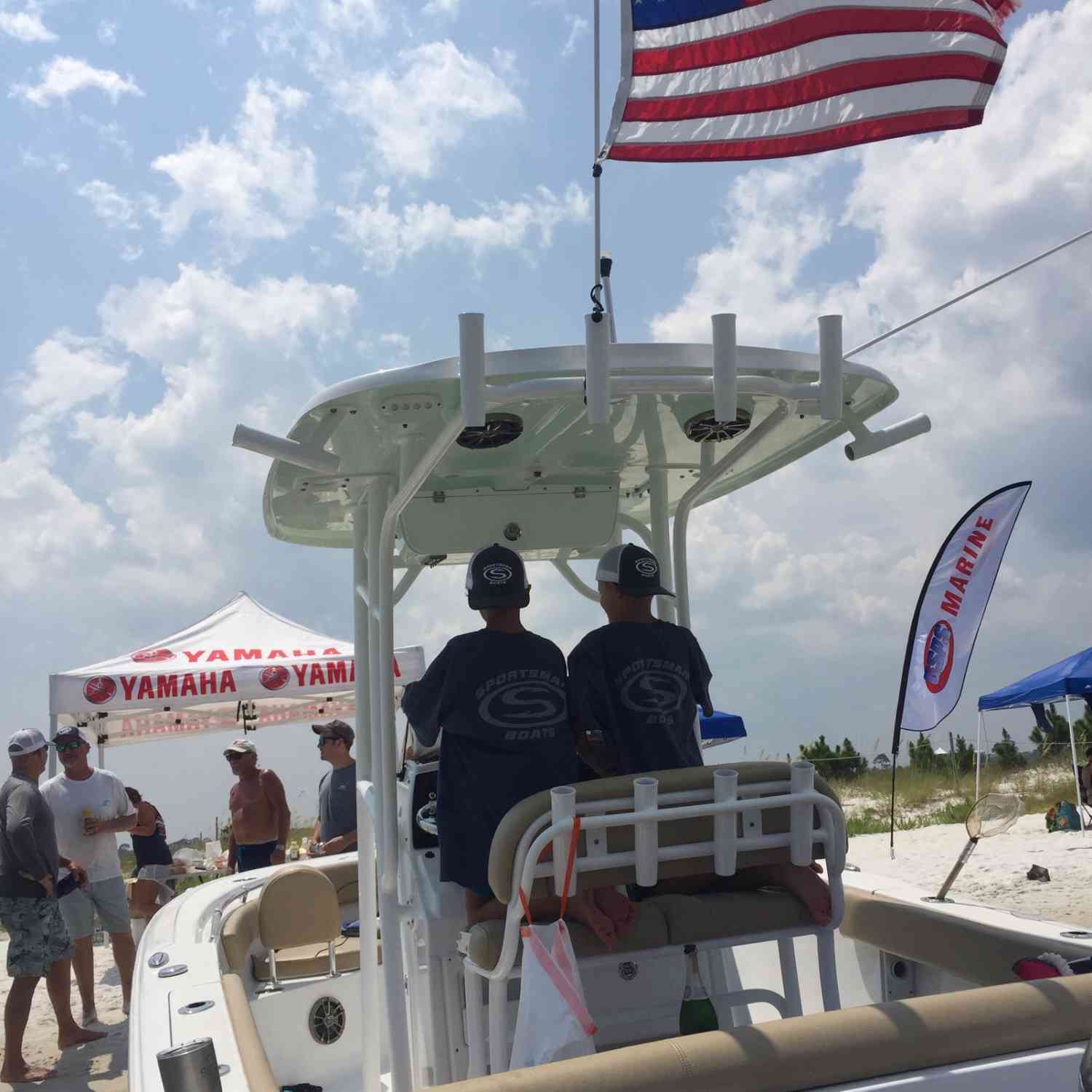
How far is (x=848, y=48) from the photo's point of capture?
446cm

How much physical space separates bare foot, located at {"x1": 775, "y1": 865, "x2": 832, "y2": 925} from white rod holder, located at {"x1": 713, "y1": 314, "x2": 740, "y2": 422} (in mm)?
1238

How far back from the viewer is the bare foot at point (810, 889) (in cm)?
288

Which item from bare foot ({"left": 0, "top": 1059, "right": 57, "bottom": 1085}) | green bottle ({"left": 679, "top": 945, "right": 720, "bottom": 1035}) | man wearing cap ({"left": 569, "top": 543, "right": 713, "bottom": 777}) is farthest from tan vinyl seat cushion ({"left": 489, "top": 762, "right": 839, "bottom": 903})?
bare foot ({"left": 0, "top": 1059, "right": 57, "bottom": 1085})

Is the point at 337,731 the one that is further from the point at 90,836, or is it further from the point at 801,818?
the point at 801,818

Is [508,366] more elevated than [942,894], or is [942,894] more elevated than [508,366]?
[508,366]

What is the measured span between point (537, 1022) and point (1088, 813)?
17.3 metres

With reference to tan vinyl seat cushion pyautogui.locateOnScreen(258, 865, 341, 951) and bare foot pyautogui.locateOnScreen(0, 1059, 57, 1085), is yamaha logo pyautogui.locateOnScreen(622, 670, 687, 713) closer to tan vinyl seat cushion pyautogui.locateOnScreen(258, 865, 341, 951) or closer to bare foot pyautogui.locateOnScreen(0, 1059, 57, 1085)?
tan vinyl seat cushion pyautogui.locateOnScreen(258, 865, 341, 951)

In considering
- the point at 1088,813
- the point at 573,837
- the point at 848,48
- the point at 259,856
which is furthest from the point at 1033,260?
the point at 1088,813

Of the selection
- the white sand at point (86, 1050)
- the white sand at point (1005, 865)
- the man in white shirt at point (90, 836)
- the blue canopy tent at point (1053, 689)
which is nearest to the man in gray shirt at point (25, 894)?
the white sand at point (86, 1050)

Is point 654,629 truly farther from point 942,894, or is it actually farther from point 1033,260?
point 1033,260

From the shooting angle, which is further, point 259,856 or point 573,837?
point 259,856

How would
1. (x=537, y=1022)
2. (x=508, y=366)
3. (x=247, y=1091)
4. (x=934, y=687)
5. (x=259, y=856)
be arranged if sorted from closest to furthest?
(x=537, y=1022)
(x=247, y=1091)
(x=508, y=366)
(x=259, y=856)
(x=934, y=687)

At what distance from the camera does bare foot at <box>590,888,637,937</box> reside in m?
2.73

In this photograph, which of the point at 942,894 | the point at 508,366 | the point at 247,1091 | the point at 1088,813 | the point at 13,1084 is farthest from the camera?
the point at 1088,813
